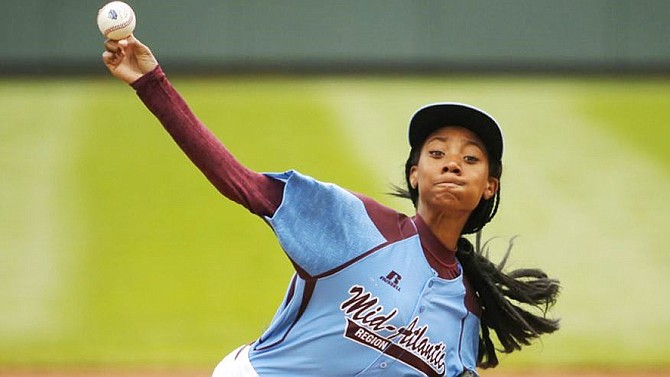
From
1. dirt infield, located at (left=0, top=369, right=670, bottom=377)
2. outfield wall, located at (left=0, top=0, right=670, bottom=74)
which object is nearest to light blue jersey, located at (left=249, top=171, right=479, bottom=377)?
dirt infield, located at (left=0, top=369, right=670, bottom=377)

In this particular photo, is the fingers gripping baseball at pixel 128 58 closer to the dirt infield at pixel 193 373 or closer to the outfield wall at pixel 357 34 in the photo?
the dirt infield at pixel 193 373

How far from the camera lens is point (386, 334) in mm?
2836

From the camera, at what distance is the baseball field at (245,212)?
7.95m

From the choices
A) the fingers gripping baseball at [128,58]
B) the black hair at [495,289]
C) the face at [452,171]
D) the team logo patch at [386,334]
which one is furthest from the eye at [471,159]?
the fingers gripping baseball at [128,58]

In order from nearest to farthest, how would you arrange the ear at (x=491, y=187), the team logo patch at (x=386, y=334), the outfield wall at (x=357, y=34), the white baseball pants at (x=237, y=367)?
the team logo patch at (x=386, y=334) → the white baseball pants at (x=237, y=367) → the ear at (x=491, y=187) → the outfield wall at (x=357, y=34)

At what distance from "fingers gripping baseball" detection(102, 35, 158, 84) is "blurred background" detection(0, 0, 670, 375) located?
17.7ft

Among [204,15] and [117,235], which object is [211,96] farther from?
[117,235]

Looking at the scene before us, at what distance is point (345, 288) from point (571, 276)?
561cm

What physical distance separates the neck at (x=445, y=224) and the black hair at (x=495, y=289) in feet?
0.51

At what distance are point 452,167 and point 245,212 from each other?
17.2 feet

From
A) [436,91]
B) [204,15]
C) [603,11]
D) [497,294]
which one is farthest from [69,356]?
[497,294]

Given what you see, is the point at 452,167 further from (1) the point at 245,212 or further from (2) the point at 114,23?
(1) the point at 245,212

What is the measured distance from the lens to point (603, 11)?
832 cm

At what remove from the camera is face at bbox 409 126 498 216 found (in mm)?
2969
